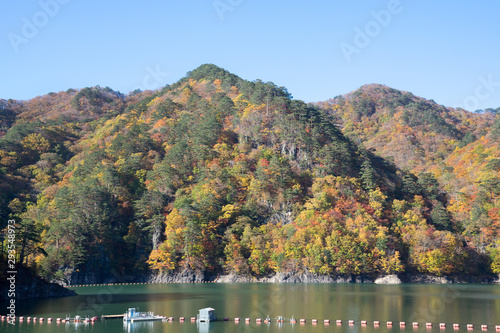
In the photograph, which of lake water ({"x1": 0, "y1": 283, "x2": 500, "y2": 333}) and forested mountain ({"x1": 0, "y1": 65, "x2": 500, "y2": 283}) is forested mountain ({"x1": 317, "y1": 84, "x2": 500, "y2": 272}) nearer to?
forested mountain ({"x1": 0, "y1": 65, "x2": 500, "y2": 283})

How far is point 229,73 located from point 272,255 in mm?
85782

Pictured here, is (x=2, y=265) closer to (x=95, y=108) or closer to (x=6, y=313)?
(x=6, y=313)

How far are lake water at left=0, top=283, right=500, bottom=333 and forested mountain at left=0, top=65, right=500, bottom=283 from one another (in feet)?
54.1

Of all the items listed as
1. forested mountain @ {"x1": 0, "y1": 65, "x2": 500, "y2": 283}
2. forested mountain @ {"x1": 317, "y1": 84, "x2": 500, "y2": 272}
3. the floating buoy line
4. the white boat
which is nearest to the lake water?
the floating buoy line

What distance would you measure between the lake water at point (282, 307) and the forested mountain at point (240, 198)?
54.1 ft

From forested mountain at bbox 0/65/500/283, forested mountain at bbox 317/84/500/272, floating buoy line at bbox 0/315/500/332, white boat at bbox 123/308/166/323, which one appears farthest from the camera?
forested mountain at bbox 317/84/500/272

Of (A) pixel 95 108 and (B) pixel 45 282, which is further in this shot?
(A) pixel 95 108

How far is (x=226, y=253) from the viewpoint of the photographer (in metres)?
93.1

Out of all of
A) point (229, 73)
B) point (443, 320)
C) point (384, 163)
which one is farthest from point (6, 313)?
→ point (229, 73)

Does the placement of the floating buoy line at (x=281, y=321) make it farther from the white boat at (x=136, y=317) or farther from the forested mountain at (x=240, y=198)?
the forested mountain at (x=240, y=198)

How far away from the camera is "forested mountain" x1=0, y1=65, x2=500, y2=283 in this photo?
88.9 meters

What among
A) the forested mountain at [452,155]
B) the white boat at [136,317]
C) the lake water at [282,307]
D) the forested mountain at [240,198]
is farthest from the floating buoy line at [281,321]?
the forested mountain at [452,155]

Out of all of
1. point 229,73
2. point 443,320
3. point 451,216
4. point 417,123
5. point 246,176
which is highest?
point 229,73

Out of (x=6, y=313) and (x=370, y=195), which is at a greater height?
(x=370, y=195)
